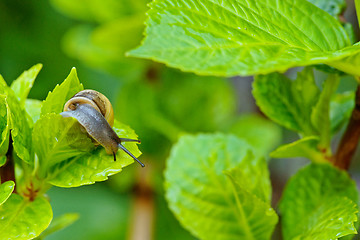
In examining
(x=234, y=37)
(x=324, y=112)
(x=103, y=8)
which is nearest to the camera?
(x=234, y=37)

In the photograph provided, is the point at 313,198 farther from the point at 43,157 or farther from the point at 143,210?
the point at 143,210

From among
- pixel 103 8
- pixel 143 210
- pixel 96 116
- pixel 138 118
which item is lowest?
pixel 143 210

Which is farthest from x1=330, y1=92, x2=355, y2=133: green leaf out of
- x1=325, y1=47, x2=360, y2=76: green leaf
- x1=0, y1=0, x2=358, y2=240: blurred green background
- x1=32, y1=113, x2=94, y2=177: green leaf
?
x1=0, y1=0, x2=358, y2=240: blurred green background

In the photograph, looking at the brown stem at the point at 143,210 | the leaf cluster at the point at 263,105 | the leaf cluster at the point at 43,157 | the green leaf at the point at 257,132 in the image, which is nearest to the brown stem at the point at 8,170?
the leaf cluster at the point at 43,157

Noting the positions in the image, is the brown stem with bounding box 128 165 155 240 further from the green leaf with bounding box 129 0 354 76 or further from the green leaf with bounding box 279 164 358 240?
the green leaf with bounding box 129 0 354 76

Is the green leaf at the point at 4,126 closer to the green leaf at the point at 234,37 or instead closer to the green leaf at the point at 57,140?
the green leaf at the point at 57,140

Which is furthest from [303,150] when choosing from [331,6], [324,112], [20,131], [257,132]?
[257,132]
